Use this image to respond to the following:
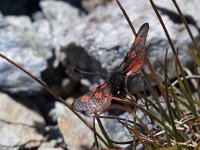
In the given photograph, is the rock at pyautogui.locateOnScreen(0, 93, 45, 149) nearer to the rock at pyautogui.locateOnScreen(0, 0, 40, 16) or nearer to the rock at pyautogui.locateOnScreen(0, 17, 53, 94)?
the rock at pyautogui.locateOnScreen(0, 17, 53, 94)

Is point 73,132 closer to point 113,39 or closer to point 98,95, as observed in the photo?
point 113,39

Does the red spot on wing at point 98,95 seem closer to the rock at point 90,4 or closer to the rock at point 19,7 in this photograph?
the rock at point 90,4

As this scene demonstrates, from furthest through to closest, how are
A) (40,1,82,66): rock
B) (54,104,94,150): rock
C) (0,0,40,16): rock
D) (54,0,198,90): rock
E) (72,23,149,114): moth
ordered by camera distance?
1. (0,0,40,16): rock
2. (40,1,82,66): rock
3. (54,0,198,90): rock
4. (54,104,94,150): rock
5. (72,23,149,114): moth

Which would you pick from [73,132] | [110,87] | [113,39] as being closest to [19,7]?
[113,39]

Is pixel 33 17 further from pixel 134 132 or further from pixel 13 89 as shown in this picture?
pixel 134 132

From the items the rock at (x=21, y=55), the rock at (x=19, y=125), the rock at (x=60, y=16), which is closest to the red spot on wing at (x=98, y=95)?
the rock at (x=19, y=125)

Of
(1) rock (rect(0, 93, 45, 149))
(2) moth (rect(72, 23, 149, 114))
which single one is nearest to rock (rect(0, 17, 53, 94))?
(1) rock (rect(0, 93, 45, 149))

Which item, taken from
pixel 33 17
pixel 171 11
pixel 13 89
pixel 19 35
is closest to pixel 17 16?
pixel 33 17
